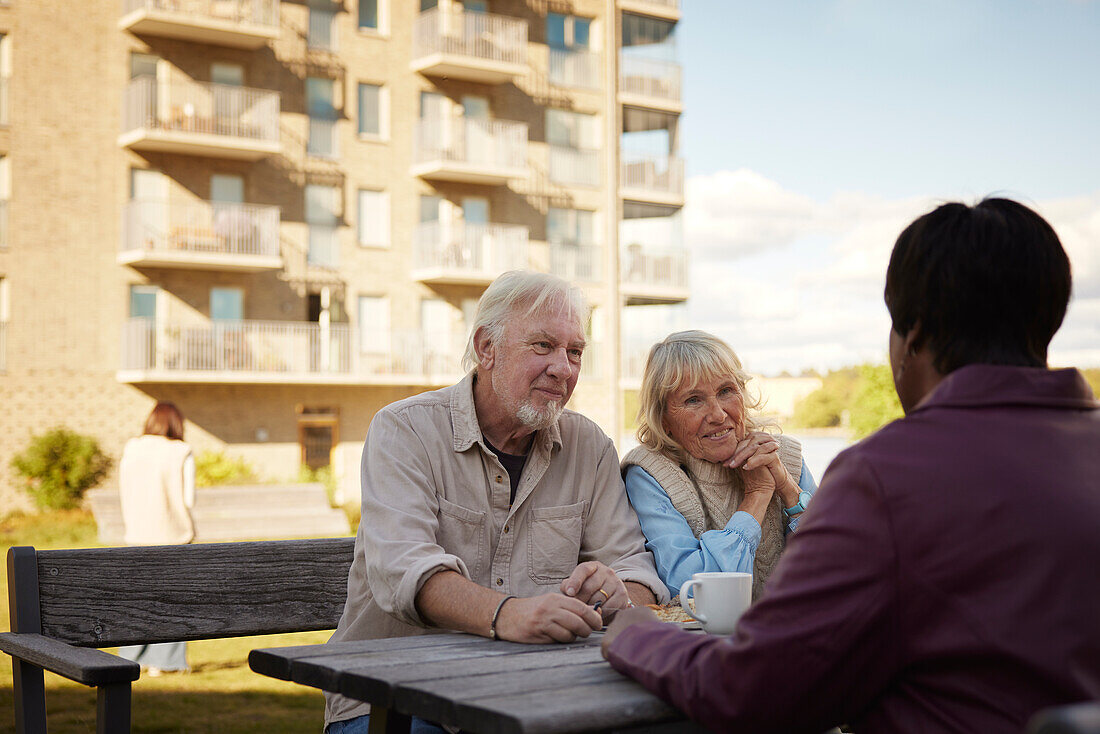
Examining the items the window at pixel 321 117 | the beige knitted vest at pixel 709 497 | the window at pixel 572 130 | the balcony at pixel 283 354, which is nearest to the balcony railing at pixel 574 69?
the window at pixel 572 130

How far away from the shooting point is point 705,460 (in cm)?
386

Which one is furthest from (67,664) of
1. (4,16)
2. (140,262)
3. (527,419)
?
(4,16)

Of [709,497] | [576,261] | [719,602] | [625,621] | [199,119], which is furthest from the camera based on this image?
[576,261]

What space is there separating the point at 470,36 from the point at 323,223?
5837 mm

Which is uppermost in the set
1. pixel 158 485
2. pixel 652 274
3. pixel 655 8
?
pixel 655 8

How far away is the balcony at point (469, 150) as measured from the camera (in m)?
27.2

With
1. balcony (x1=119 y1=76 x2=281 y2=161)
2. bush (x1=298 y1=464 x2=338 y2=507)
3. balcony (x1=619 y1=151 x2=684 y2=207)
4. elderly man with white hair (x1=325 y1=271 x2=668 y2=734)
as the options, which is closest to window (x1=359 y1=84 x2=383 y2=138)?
balcony (x1=119 y1=76 x2=281 y2=161)

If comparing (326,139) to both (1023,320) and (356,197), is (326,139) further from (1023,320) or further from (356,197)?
(1023,320)

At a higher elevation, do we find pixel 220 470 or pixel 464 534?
pixel 464 534

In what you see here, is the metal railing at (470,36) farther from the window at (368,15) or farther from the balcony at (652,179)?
the balcony at (652,179)

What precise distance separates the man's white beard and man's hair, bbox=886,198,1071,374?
1.58 m

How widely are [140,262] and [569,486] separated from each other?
73.8 feet

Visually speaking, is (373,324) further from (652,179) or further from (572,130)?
(652,179)

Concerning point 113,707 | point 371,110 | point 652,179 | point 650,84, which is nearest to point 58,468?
point 371,110
